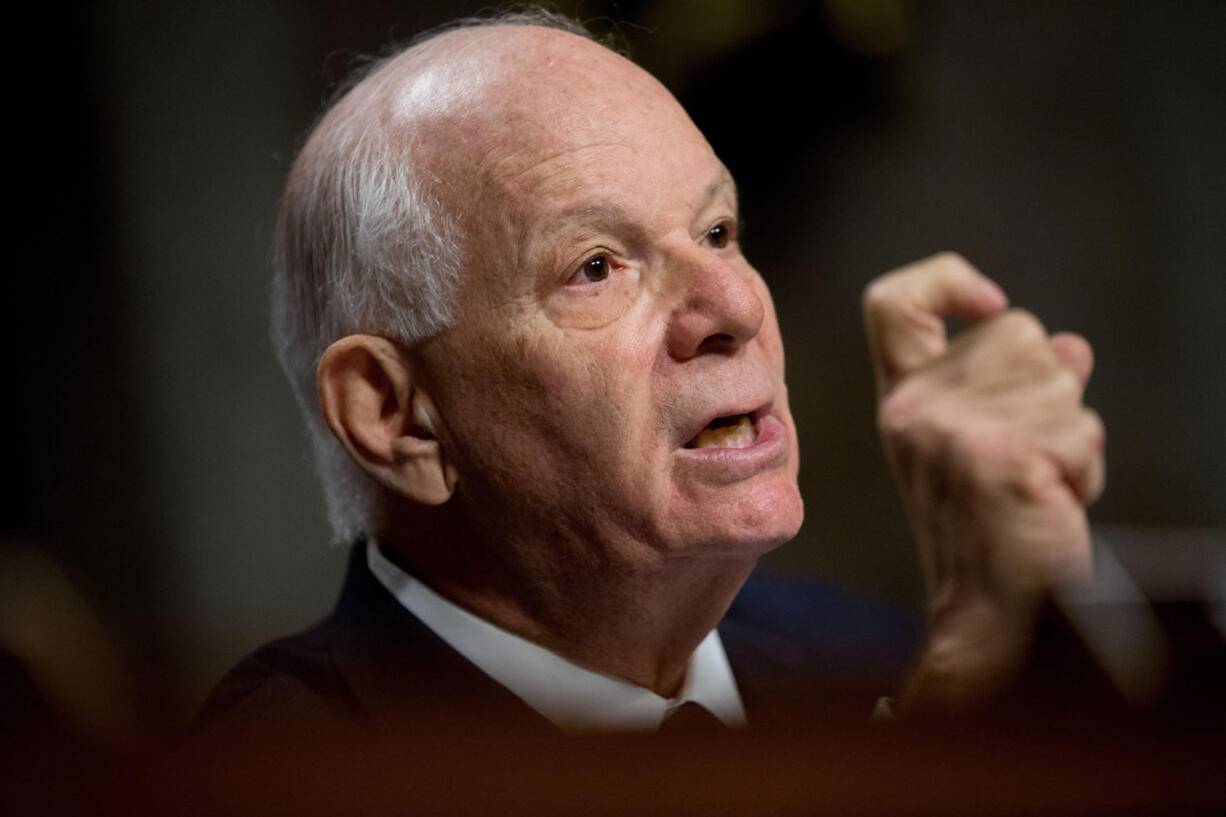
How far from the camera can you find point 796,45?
Result: 133cm

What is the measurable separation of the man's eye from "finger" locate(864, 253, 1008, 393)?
32 centimetres

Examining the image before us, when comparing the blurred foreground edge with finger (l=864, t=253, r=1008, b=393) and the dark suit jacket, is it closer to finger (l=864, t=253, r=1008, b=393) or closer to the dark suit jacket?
the dark suit jacket

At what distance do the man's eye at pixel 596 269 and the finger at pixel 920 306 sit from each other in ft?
1.03

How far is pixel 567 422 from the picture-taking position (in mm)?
965

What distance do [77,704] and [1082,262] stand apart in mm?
1094

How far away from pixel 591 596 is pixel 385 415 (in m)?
0.20

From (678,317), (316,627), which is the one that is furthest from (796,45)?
(316,627)

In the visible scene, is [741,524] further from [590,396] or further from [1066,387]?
[1066,387]

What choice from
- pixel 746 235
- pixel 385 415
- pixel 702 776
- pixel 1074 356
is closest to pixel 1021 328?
pixel 1074 356

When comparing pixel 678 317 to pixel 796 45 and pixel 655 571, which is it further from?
pixel 796 45

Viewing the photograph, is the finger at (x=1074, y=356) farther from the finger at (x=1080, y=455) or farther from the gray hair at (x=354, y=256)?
the gray hair at (x=354, y=256)

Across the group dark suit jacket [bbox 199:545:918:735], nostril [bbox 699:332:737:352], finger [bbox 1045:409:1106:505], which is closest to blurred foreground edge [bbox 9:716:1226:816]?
dark suit jacket [bbox 199:545:918:735]

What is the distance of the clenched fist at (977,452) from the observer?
3.55 feet

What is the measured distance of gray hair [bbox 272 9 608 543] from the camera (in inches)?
38.8
